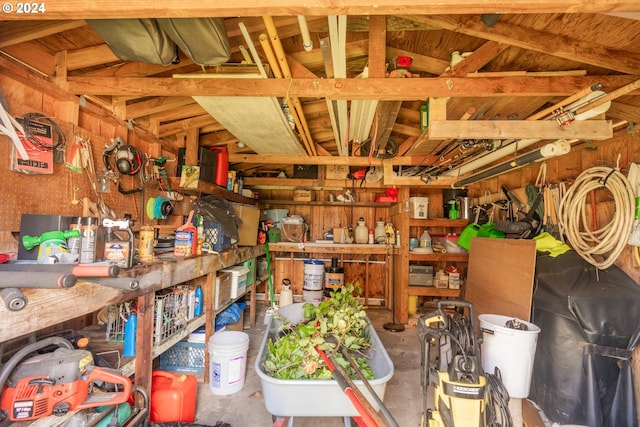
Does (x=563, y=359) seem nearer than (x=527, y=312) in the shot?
Yes

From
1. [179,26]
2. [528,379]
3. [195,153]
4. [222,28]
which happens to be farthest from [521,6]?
[195,153]

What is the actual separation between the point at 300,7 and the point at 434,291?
3.99 m

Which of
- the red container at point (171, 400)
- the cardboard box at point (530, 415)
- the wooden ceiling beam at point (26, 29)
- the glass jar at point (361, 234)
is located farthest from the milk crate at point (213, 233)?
the cardboard box at point (530, 415)

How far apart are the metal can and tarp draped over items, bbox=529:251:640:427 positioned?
2.91 m

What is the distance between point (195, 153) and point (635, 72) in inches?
128

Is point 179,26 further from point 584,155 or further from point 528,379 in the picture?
point 584,155

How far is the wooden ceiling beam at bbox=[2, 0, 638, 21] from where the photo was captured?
0.89 metres

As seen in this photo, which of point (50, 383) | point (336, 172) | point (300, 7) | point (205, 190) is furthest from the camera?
point (336, 172)

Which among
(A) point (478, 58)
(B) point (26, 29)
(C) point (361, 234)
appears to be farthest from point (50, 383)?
(C) point (361, 234)

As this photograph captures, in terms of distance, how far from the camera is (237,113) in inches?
83.8

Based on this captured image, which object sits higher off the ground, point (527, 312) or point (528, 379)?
point (527, 312)

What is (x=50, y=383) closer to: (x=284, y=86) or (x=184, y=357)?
(x=184, y=357)

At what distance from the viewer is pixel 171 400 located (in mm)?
1877

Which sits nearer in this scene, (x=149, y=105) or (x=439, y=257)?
(x=149, y=105)
